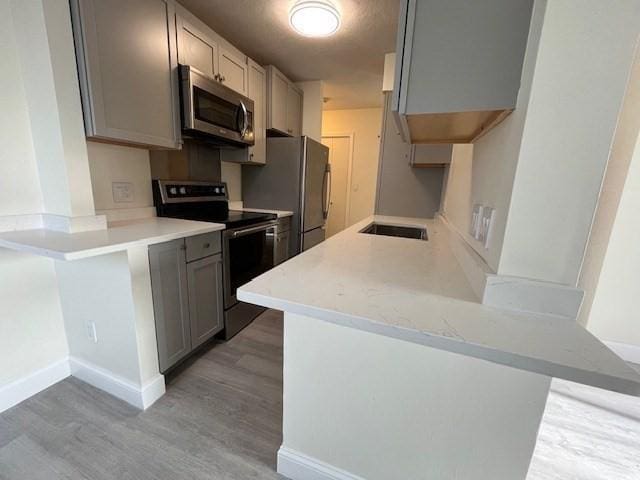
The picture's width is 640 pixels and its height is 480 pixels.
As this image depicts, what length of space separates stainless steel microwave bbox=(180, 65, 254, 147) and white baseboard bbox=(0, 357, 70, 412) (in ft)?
5.37

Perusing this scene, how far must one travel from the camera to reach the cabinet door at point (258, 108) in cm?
260

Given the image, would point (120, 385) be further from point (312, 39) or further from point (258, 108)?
point (312, 39)

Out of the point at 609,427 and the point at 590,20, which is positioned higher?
the point at 590,20

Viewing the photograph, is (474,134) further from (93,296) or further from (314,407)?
(93,296)

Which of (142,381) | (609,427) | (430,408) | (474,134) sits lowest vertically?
(609,427)

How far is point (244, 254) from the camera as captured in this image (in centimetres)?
215

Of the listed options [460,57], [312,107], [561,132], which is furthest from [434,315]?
[312,107]

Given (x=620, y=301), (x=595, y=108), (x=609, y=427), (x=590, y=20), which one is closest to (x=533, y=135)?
(x=595, y=108)

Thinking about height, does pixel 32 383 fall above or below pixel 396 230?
below

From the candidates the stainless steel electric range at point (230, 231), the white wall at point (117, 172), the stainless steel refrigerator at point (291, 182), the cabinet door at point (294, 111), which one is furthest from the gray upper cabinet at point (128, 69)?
the cabinet door at point (294, 111)

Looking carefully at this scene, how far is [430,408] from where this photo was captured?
2.74 feet

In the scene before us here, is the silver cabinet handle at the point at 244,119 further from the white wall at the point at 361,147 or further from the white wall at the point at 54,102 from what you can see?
the white wall at the point at 361,147

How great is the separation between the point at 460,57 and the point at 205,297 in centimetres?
179

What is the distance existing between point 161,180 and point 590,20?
87.9 inches
